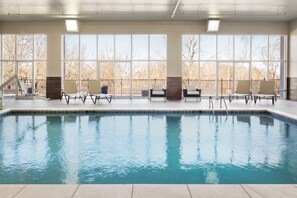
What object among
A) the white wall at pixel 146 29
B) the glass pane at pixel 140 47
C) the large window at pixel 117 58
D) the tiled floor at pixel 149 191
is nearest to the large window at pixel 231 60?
the white wall at pixel 146 29

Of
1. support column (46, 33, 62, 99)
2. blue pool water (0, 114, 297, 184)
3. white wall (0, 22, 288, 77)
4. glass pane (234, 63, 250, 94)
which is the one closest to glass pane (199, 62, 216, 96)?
glass pane (234, 63, 250, 94)

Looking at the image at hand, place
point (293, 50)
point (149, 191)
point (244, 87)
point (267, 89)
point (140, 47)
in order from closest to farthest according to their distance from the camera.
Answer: point (149, 191) → point (267, 89) → point (244, 87) → point (293, 50) → point (140, 47)

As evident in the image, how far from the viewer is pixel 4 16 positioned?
1309 centimetres

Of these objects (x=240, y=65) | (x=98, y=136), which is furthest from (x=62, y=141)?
(x=240, y=65)

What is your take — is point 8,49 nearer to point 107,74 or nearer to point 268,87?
point 107,74

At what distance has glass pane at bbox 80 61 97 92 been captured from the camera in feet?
48.7

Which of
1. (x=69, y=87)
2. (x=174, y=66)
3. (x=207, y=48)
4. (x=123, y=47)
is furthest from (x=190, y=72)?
(x=69, y=87)

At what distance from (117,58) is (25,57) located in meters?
4.00

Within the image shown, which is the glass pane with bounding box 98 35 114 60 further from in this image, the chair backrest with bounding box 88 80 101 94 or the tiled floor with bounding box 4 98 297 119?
the tiled floor with bounding box 4 98 297 119

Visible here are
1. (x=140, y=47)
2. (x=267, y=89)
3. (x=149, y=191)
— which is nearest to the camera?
(x=149, y=191)

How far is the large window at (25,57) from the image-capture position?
14.6 meters

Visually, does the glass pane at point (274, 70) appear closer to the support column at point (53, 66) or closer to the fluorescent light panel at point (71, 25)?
the fluorescent light panel at point (71, 25)

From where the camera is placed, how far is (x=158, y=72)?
49.2 ft

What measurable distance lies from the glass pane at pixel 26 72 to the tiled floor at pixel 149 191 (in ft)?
41.6
